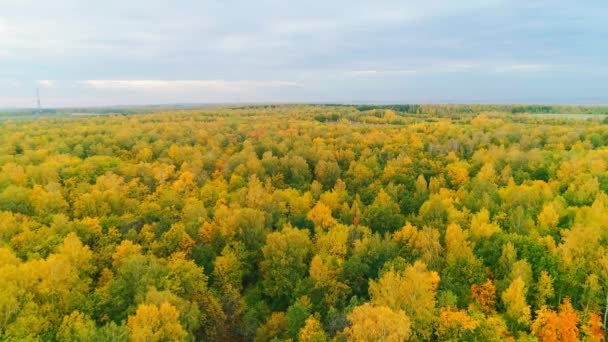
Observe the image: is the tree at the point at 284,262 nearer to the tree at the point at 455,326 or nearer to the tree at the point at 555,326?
the tree at the point at 455,326

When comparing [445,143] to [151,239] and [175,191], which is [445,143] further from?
[151,239]

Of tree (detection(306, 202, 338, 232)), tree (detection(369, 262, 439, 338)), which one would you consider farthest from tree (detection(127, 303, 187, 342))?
tree (detection(306, 202, 338, 232))

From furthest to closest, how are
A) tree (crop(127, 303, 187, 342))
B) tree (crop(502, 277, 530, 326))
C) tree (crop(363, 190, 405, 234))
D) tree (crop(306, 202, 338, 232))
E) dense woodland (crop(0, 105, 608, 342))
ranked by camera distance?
tree (crop(363, 190, 405, 234)) → tree (crop(306, 202, 338, 232)) → tree (crop(502, 277, 530, 326)) → dense woodland (crop(0, 105, 608, 342)) → tree (crop(127, 303, 187, 342))

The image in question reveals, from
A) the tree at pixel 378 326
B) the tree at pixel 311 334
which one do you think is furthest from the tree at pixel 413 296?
the tree at pixel 311 334

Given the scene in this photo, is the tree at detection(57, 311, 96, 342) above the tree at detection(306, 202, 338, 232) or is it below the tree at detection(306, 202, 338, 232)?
below

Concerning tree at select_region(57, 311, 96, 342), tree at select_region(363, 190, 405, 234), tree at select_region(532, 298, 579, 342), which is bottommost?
tree at select_region(532, 298, 579, 342)

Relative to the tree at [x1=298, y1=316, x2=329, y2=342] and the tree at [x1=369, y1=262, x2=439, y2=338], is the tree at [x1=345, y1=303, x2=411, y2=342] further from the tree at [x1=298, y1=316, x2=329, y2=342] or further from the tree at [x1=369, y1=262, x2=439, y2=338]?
the tree at [x1=369, y1=262, x2=439, y2=338]

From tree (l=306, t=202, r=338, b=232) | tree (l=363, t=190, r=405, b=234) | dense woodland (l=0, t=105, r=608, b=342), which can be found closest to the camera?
dense woodland (l=0, t=105, r=608, b=342)
